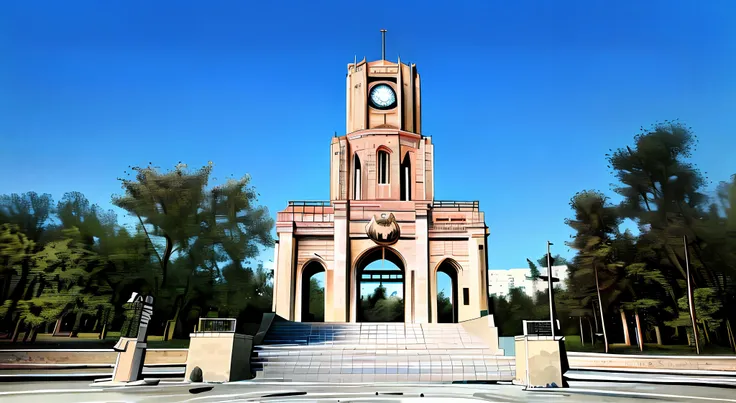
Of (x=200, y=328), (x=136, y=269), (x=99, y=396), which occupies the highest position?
(x=136, y=269)

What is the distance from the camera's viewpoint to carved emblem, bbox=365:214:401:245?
30484 millimetres

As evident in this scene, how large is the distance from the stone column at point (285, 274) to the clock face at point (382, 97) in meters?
9.87

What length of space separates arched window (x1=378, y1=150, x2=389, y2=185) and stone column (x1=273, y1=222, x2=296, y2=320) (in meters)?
6.59

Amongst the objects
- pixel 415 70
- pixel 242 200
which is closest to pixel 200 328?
pixel 242 200

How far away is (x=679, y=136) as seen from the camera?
32.5 m

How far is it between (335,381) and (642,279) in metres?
24.0

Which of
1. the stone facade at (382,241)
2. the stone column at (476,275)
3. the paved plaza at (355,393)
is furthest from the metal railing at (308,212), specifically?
the paved plaza at (355,393)

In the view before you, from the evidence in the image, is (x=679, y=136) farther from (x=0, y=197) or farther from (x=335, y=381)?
(x=0, y=197)

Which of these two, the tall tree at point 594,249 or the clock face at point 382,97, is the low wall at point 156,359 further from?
the clock face at point 382,97

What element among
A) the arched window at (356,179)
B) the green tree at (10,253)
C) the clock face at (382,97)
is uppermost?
the clock face at (382,97)

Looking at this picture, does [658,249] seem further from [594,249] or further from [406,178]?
[406,178]

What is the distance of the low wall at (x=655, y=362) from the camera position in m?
22.8

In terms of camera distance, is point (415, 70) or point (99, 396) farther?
point (415, 70)

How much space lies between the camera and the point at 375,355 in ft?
68.1
